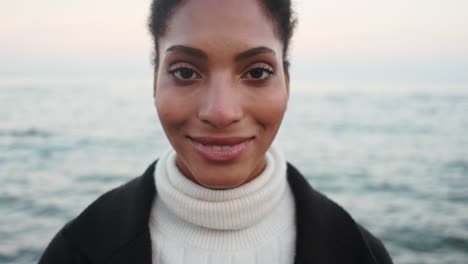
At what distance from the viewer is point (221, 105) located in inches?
60.0

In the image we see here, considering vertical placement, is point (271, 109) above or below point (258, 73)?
below

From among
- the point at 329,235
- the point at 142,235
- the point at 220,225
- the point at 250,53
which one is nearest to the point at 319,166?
the point at 329,235

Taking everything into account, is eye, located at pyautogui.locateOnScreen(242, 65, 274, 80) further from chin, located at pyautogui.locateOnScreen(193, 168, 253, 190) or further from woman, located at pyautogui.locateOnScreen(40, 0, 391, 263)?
chin, located at pyautogui.locateOnScreen(193, 168, 253, 190)

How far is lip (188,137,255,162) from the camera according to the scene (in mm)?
1612

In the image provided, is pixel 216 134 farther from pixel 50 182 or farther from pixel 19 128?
pixel 19 128

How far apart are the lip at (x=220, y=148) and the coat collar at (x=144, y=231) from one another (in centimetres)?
48

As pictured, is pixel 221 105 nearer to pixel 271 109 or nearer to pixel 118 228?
pixel 271 109

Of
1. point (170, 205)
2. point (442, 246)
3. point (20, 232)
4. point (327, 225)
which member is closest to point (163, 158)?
point (170, 205)

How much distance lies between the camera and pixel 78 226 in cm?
185

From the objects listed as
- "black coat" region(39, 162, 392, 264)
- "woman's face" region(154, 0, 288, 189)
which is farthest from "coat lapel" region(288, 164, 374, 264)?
"woman's face" region(154, 0, 288, 189)

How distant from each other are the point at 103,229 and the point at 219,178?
2.08 ft

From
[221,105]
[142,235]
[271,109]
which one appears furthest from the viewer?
[142,235]

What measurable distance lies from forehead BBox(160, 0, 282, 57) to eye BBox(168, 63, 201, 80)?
92 millimetres

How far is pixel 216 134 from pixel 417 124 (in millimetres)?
17175
